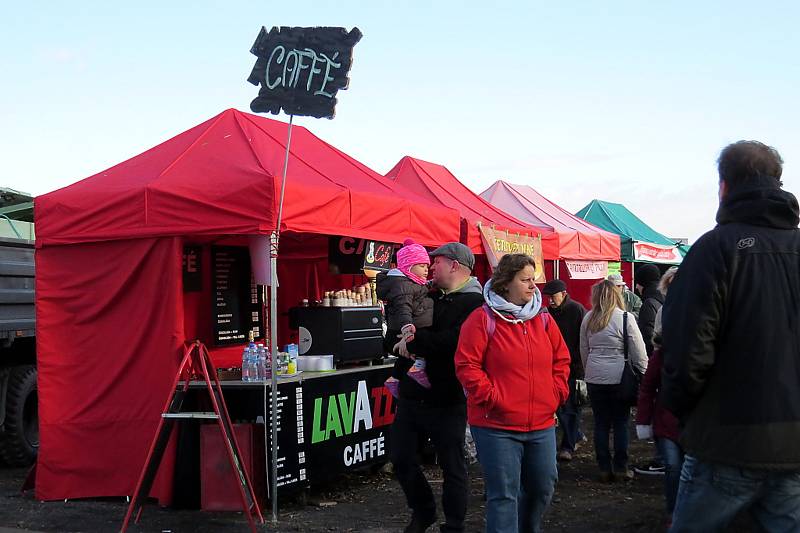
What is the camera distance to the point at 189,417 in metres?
6.03

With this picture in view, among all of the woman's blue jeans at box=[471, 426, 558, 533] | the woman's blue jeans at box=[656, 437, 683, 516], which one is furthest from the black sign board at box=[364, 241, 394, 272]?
the woman's blue jeans at box=[471, 426, 558, 533]

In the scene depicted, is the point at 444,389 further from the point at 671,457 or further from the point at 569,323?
the point at 569,323

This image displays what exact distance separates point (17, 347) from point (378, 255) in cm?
381

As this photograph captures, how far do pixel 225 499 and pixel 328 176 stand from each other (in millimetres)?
2701

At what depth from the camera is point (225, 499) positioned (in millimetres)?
6473

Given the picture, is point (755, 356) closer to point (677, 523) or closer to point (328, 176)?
point (677, 523)

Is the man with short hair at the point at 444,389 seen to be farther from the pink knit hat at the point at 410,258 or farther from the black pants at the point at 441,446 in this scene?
the pink knit hat at the point at 410,258

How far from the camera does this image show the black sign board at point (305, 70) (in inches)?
256

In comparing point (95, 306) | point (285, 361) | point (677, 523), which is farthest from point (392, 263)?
point (677, 523)

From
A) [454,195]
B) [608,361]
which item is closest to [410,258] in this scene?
[608,361]

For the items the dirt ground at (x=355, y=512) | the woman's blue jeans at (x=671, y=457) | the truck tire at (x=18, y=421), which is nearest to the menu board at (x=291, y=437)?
the dirt ground at (x=355, y=512)

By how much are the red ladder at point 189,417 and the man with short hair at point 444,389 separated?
1.33 meters

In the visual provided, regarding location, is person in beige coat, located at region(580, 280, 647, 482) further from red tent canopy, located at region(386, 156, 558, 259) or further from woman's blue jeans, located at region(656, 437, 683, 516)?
red tent canopy, located at region(386, 156, 558, 259)

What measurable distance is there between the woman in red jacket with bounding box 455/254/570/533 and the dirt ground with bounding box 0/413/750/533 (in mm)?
1897
